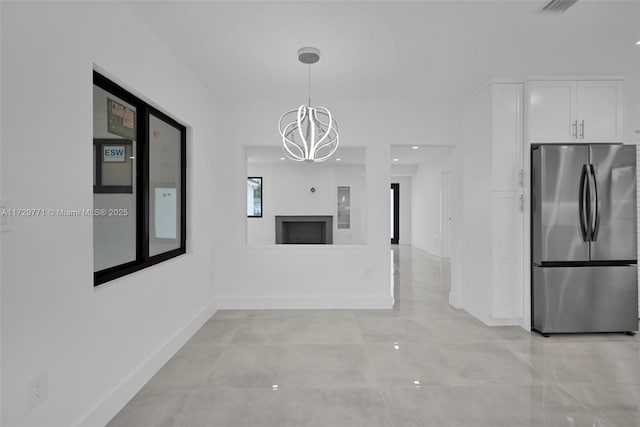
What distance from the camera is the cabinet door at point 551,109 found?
3.43 metres

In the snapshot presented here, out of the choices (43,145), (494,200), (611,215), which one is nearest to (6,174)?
(43,145)

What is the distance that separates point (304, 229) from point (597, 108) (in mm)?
6800

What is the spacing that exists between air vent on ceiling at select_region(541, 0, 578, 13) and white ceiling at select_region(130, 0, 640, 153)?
0.26 feet

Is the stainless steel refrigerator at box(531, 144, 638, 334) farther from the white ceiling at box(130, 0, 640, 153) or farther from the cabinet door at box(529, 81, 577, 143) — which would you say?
the white ceiling at box(130, 0, 640, 153)

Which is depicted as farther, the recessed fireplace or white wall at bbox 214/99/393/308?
the recessed fireplace

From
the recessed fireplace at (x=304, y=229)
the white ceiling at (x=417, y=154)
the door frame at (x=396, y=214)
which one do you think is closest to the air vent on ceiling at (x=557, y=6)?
the white ceiling at (x=417, y=154)

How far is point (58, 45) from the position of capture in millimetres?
1634

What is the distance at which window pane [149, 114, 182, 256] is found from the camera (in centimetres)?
274

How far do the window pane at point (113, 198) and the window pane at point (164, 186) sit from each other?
0.82ft

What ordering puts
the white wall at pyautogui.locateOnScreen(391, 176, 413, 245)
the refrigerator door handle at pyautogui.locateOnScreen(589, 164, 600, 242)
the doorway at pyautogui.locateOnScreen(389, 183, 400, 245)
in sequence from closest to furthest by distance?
the refrigerator door handle at pyautogui.locateOnScreen(589, 164, 600, 242)
the white wall at pyautogui.locateOnScreen(391, 176, 413, 245)
the doorway at pyautogui.locateOnScreen(389, 183, 400, 245)

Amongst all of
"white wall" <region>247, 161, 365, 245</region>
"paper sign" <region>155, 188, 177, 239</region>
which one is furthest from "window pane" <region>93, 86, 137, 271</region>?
"white wall" <region>247, 161, 365, 245</region>

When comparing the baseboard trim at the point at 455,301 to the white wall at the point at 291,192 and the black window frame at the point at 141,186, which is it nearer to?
the black window frame at the point at 141,186

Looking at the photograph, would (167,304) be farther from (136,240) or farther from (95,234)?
(95,234)

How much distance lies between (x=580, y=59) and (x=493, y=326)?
275cm
